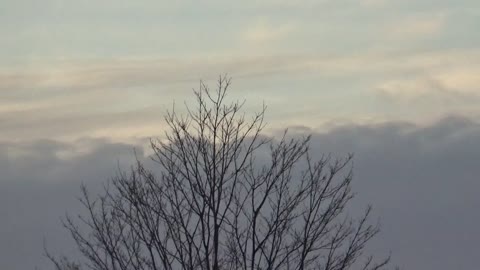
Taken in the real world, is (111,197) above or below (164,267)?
above

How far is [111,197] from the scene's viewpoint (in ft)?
55.8

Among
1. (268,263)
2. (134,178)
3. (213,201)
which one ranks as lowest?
(268,263)

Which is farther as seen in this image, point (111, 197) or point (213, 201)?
point (111, 197)

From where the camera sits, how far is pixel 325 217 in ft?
52.2

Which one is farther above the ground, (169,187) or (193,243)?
(169,187)

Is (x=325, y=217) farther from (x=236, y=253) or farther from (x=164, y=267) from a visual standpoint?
(x=164, y=267)

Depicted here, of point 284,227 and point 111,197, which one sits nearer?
point 284,227

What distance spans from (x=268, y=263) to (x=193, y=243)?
1.33 metres

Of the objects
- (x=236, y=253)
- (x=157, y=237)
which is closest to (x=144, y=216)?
(x=157, y=237)

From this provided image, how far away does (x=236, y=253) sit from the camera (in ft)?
50.9

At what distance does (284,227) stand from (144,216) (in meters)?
2.54

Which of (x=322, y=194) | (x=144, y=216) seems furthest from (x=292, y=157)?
(x=144, y=216)

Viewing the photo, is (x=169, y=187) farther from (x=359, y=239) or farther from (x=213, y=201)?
(x=359, y=239)

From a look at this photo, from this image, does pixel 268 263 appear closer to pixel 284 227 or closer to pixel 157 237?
pixel 284 227
